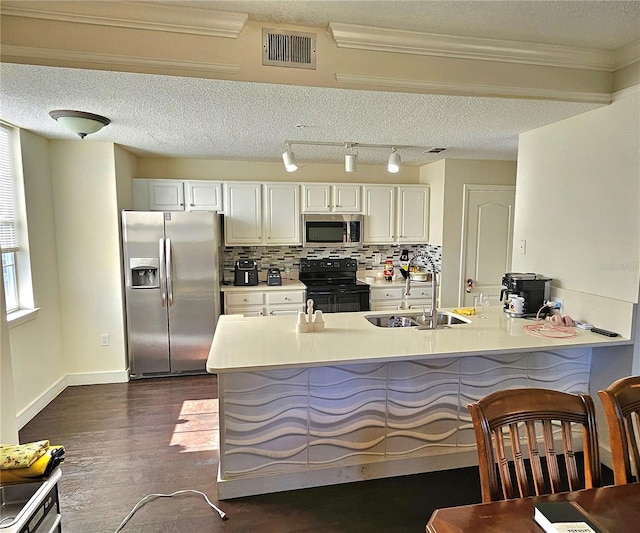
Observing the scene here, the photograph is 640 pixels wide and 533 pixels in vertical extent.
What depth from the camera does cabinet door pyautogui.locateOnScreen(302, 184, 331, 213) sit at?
4676 mm

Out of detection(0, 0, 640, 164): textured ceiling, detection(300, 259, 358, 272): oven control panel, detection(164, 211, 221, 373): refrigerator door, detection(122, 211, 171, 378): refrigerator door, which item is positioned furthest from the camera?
detection(300, 259, 358, 272): oven control panel

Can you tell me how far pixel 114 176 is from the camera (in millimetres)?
3748

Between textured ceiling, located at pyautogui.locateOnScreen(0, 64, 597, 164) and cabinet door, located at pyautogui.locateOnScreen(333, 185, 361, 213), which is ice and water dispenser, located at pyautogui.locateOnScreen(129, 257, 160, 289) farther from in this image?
cabinet door, located at pyautogui.locateOnScreen(333, 185, 361, 213)

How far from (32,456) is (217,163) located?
373cm

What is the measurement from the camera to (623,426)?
1.41 metres

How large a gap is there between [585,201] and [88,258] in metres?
4.31

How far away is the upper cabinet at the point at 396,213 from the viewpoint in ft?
16.0

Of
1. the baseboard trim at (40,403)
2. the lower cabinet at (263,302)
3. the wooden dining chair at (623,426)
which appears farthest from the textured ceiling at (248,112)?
the baseboard trim at (40,403)

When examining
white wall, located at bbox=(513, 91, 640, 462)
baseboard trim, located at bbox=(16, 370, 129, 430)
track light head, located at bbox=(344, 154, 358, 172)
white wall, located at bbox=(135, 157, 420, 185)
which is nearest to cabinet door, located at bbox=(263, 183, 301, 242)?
white wall, located at bbox=(135, 157, 420, 185)

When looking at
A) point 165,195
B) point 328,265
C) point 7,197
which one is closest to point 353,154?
point 328,265

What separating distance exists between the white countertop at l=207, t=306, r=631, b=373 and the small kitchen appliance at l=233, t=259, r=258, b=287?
5.45 feet

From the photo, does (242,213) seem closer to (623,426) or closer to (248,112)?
(248,112)

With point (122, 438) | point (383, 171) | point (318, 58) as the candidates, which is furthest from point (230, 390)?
point (383, 171)

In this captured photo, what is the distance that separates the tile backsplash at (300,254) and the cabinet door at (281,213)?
30cm
